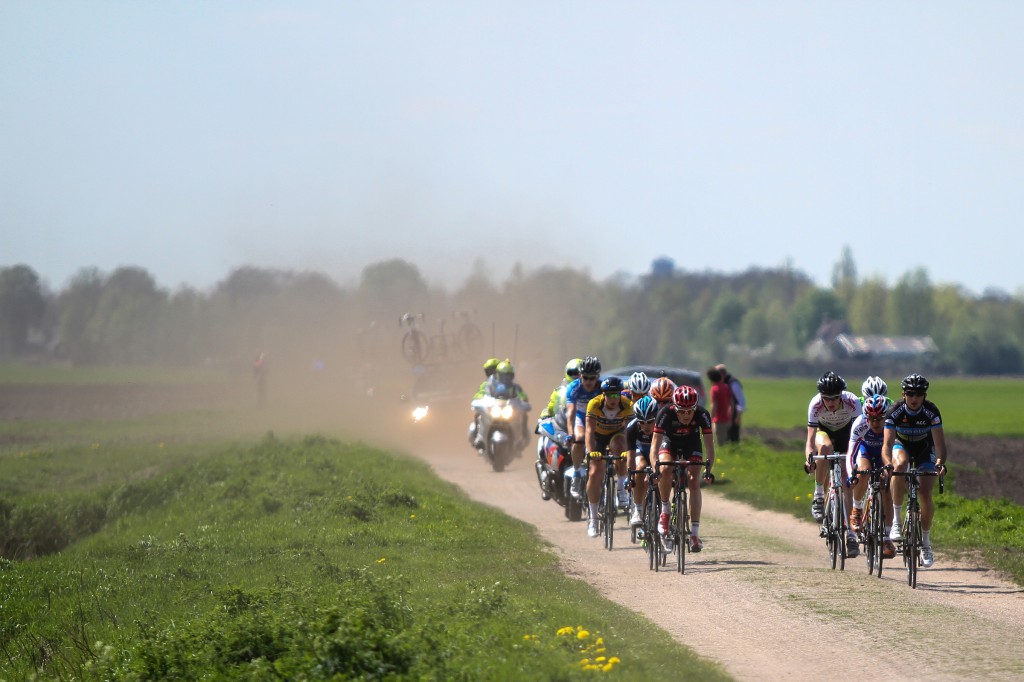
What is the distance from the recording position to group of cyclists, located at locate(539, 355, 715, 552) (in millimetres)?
15477

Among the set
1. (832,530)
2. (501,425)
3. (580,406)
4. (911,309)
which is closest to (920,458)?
(832,530)

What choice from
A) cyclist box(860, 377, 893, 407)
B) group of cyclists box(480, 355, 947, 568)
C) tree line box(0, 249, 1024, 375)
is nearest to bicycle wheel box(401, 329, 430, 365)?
tree line box(0, 249, 1024, 375)

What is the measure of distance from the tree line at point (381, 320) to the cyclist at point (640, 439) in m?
21.0

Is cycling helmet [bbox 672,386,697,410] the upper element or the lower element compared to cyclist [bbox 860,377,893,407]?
lower

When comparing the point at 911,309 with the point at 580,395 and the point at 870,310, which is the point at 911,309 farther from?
the point at 580,395

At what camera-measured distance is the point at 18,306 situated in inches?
3342

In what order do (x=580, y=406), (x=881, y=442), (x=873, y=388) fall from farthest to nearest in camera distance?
1. (x=580, y=406)
2. (x=873, y=388)
3. (x=881, y=442)

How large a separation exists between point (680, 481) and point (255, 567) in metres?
4.94

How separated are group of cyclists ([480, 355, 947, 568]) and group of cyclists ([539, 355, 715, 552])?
0.01 m

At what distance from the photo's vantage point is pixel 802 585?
1388cm

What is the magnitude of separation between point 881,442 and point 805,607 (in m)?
3.09

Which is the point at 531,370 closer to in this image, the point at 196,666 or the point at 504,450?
the point at 504,450

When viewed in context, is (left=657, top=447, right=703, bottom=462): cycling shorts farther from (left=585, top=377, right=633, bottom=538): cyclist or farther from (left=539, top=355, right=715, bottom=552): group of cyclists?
(left=585, top=377, right=633, bottom=538): cyclist

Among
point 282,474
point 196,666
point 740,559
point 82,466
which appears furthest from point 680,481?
point 82,466
